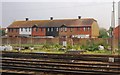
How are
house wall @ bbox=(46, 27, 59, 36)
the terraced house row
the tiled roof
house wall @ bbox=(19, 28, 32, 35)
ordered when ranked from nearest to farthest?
the terraced house row < the tiled roof < house wall @ bbox=(46, 27, 59, 36) < house wall @ bbox=(19, 28, 32, 35)

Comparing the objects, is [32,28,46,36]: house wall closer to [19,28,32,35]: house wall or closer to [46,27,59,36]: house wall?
[46,27,59,36]: house wall

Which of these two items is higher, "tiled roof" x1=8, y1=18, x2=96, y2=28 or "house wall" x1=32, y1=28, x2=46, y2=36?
"tiled roof" x1=8, y1=18, x2=96, y2=28

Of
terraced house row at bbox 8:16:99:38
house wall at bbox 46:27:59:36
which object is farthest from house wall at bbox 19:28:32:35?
house wall at bbox 46:27:59:36

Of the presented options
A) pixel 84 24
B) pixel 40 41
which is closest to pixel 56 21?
pixel 84 24

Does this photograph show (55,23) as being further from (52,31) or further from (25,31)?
(25,31)

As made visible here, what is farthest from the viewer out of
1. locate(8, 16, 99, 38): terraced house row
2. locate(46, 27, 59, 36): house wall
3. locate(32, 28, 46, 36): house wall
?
locate(32, 28, 46, 36): house wall

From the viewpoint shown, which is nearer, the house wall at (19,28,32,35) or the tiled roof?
the tiled roof

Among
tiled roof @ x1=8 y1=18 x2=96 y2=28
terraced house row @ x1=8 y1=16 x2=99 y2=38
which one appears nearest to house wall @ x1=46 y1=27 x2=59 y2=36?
terraced house row @ x1=8 y1=16 x2=99 y2=38

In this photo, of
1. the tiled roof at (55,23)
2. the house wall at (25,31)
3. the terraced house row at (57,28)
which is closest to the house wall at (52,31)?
the terraced house row at (57,28)

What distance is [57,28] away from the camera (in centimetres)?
5325

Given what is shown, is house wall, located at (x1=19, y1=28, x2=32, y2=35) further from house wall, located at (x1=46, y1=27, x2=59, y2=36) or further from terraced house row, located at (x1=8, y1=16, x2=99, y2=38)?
house wall, located at (x1=46, y1=27, x2=59, y2=36)

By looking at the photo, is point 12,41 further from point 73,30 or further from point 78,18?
point 78,18

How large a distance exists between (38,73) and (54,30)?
4522cm

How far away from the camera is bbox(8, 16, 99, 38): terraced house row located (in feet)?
167
